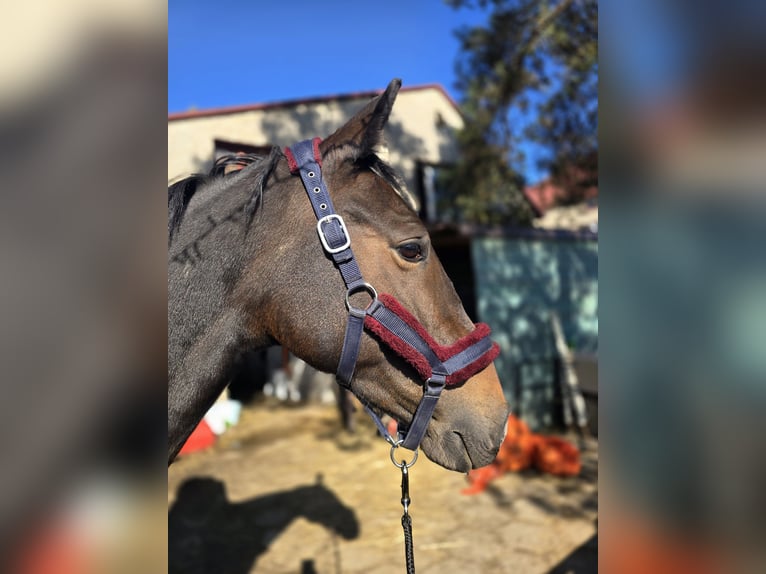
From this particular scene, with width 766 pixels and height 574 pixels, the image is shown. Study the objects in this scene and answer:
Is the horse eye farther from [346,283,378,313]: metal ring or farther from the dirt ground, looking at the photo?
the dirt ground

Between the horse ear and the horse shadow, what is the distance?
3.50 metres

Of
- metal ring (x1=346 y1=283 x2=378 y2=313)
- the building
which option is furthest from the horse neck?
the building

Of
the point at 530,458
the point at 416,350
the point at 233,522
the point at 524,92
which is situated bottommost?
the point at 233,522

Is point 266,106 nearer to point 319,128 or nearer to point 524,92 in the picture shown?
point 319,128

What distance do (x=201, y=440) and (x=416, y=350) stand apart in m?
6.74

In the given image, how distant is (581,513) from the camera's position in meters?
4.61

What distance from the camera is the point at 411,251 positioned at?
162cm

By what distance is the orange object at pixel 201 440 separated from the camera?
23.1ft

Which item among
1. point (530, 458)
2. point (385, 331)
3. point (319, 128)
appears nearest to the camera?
point (385, 331)
